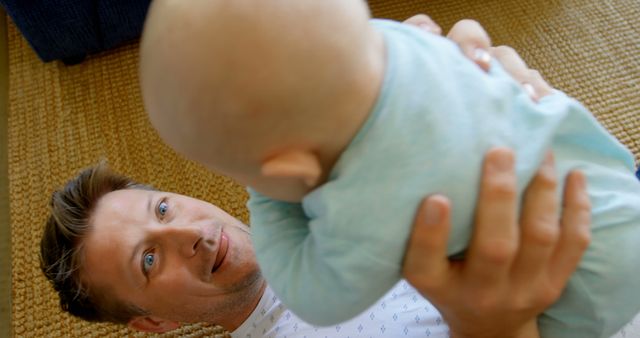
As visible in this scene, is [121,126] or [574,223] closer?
[574,223]

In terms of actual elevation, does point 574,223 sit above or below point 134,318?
above

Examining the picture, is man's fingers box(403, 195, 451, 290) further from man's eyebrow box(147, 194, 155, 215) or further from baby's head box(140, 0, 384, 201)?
man's eyebrow box(147, 194, 155, 215)

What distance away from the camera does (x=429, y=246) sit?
0.46 meters

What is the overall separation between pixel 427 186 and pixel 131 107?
1417mm

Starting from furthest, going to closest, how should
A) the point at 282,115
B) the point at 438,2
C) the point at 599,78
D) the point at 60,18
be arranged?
the point at 438,2, the point at 60,18, the point at 599,78, the point at 282,115

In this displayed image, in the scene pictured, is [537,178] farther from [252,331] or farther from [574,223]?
[252,331]

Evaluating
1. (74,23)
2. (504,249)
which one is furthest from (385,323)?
(74,23)

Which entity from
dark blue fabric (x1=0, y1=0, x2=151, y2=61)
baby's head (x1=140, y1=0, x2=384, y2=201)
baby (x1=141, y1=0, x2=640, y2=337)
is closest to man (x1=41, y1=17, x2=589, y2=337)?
baby (x1=141, y1=0, x2=640, y2=337)

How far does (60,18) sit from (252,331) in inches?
46.2

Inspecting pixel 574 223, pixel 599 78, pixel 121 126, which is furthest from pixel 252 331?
pixel 599 78

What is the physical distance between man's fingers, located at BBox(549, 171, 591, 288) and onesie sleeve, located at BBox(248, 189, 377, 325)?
8.1 inches

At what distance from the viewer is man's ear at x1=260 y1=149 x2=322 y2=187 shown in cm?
42

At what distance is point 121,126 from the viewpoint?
1.63 meters

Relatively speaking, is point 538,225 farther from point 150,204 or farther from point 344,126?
point 150,204
